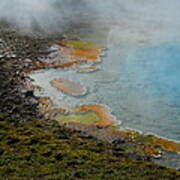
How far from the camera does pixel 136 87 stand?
30.9 m

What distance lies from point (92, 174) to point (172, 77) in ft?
61.4

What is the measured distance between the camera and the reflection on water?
25.8 meters

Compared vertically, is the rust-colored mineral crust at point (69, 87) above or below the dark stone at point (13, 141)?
below

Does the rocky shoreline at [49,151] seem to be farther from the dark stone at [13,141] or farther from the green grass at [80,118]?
the green grass at [80,118]

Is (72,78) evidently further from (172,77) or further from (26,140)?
(26,140)

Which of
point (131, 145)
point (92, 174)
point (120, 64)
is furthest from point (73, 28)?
point (92, 174)

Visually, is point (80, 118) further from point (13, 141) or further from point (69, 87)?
point (13, 141)

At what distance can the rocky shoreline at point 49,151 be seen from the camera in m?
17.2

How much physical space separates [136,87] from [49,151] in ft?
45.2

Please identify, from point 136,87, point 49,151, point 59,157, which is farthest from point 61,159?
point 136,87

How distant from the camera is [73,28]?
50.4 meters

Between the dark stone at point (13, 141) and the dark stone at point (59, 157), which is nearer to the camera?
the dark stone at point (59, 157)

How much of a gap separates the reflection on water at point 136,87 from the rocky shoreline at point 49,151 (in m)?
3.18

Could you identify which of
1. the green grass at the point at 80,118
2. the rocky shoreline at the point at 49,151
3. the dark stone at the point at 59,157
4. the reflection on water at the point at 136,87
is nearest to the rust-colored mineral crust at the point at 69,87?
the reflection on water at the point at 136,87
